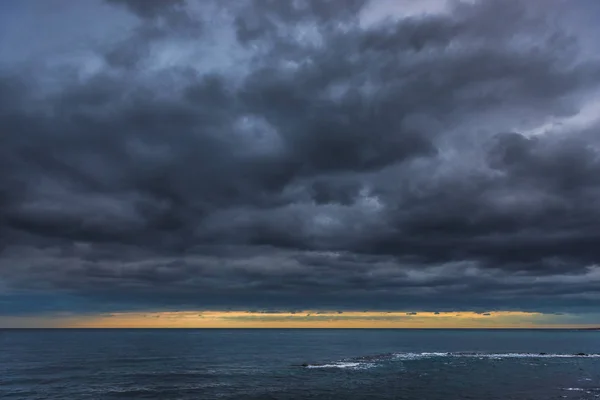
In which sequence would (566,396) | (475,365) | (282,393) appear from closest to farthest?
(566,396)
(282,393)
(475,365)

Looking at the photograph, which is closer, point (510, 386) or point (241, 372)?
point (510, 386)

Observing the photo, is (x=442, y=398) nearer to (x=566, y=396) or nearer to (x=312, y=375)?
(x=566, y=396)

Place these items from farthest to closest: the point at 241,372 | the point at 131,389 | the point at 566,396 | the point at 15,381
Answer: the point at 241,372 → the point at 15,381 → the point at 131,389 → the point at 566,396

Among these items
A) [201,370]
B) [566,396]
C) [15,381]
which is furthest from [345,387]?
[15,381]

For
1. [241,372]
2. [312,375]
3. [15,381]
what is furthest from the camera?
[241,372]

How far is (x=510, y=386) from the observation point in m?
81.3

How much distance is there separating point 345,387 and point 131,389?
119 feet

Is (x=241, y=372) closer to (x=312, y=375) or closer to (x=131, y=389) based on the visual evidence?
(x=312, y=375)

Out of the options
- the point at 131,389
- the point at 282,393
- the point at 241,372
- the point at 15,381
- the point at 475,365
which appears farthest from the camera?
the point at 475,365

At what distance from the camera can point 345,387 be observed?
80.5 meters

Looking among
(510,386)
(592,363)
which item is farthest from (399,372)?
(592,363)

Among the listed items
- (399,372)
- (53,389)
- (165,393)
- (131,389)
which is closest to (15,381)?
(53,389)

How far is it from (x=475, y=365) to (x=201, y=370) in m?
67.2

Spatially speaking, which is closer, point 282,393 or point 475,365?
point 282,393
